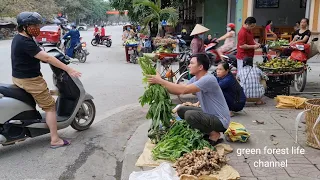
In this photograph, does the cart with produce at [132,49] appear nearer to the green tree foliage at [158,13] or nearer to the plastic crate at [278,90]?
the green tree foliage at [158,13]

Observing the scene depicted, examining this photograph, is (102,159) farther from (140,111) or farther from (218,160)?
(140,111)

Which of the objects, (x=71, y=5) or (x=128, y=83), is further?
(x=71, y=5)

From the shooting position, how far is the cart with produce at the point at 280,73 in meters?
6.86

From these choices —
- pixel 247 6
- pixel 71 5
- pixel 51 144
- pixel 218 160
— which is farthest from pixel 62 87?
pixel 71 5

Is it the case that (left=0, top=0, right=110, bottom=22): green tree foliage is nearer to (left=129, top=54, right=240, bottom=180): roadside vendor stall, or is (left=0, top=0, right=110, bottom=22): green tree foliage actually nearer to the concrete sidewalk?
the concrete sidewalk

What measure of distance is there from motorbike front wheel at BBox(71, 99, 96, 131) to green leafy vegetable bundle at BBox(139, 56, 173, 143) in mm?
1341

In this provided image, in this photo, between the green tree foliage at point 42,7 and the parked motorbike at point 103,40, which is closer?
the parked motorbike at point 103,40

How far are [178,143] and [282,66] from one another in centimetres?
385

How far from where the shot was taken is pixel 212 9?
57.1 ft

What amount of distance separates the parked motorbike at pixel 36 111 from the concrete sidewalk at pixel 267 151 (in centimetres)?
96

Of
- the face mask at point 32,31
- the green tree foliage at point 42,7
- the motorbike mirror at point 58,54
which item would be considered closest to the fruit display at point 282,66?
the motorbike mirror at point 58,54

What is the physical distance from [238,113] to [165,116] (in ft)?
6.64

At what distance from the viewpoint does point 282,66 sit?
692cm

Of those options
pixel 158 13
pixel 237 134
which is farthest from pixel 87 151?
pixel 158 13
